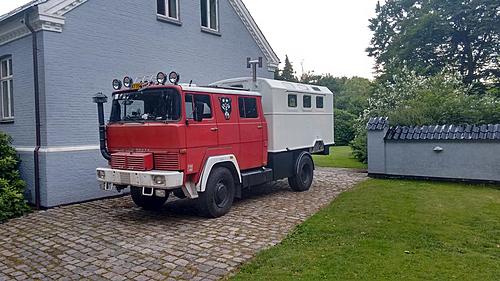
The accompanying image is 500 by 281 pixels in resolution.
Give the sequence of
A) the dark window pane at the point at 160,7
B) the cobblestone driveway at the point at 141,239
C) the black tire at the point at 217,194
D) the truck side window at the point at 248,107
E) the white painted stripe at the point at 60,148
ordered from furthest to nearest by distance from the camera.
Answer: the dark window pane at the point at 160,7
the white painted stripe at the point at 60,148
the truck side window at the point at 248,107
the black tire at the point at 217,194
the cobblestone driveway at the point at 141,239

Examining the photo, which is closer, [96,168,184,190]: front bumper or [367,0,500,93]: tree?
[96,168,184,190]: front bumper

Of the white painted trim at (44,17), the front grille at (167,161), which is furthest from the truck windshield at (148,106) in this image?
the white painted trim at (44,17)

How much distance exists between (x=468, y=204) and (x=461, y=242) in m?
2.94

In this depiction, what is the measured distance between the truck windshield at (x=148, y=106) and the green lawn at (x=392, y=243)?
3.10 metres

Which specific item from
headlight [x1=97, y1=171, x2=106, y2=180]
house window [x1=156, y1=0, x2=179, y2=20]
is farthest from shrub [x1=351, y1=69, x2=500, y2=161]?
headlight [x1=97, y1=171, x2=106, y2=180]

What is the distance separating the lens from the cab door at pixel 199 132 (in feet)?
23.1

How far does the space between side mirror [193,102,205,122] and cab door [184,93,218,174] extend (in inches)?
1.1

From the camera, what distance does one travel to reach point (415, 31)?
26688 mm

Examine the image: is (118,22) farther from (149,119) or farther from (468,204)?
(468,204)

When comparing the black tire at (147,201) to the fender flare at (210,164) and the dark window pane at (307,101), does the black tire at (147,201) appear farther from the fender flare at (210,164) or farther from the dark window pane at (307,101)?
the dark window pane at (307,101)

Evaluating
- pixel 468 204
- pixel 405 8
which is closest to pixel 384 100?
pixel 468 204

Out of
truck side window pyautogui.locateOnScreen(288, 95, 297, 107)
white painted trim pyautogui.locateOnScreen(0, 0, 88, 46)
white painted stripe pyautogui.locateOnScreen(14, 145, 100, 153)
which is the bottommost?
white painted stripe pyautogui.locateOnScreen(14, 145, 100, 153)

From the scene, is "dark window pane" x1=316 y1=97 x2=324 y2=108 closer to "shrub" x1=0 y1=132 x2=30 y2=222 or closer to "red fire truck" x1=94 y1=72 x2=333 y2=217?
"red fire truck" x1=94 y1=72 x2=333 y2=217

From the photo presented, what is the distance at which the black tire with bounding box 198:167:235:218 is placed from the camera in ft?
24.5
